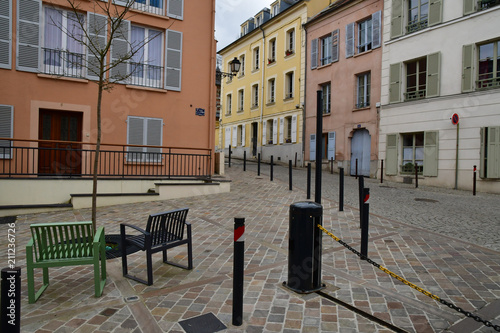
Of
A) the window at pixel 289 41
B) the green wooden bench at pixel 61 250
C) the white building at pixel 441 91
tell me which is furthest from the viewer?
the window at pixel 289 41

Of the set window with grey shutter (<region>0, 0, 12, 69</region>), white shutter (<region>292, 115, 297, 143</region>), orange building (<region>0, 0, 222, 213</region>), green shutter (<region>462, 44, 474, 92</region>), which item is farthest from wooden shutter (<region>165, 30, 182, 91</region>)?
white shutter (<region>292, 115, 297, 143</region>)

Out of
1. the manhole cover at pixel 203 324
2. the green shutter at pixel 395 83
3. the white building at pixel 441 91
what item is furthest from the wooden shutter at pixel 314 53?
the manhole cover at pixel 203 324

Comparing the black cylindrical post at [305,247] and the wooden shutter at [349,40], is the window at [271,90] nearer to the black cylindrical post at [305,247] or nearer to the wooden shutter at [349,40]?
the wooden shutter at [349,40]

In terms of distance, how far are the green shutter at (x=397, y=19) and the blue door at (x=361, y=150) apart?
16.6ft

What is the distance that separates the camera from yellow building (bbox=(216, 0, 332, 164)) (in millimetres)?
23828

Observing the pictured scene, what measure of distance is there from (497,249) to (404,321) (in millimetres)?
3278

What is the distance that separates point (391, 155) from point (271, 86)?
42.5 feet

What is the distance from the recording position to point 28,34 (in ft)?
36.1

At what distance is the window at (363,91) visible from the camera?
18.9m

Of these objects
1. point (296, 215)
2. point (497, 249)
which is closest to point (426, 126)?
point (497, 249)

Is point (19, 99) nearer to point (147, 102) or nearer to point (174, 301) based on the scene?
point (147, 102)

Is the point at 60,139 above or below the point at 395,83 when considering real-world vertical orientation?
below

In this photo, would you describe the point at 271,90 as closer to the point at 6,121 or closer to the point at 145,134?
the point at 145,134

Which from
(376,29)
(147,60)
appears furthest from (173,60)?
(376,29)
